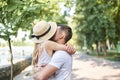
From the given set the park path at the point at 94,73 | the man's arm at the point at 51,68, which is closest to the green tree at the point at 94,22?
the park path at the point at 94,73

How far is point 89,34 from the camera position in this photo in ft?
145

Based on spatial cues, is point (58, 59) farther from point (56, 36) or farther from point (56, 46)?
point (56, 36)

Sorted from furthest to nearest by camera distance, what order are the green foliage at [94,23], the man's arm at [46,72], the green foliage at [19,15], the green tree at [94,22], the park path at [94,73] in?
the green tree at [94,22], the green foliage at [94,23], the park path at [94,73], the green foliage at [19,15], the man's arm at [46,72]

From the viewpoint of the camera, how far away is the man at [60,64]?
3282 millimetres

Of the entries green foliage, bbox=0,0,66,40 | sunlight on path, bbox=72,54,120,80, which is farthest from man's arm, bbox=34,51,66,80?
sunlight on path, bbox=72,54,120,80

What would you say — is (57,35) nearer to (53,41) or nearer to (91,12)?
(53,41)

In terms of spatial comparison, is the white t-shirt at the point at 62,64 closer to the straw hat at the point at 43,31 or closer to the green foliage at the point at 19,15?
the straw hat at the point at 43,31

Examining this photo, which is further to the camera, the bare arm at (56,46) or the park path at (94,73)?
the park path at (94,73)

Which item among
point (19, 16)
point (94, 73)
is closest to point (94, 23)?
point (94, 73)

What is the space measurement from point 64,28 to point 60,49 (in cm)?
26

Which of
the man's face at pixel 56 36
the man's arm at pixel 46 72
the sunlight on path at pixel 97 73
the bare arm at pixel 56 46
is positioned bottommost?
the sunlight on path at pixel 97 73

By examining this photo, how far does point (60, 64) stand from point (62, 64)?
37mm

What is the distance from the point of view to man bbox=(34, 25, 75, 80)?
3.28 m

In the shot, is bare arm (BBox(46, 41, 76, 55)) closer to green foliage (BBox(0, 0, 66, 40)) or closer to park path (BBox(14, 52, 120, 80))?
green foliage (BBox(0, 0, 66, 40))
